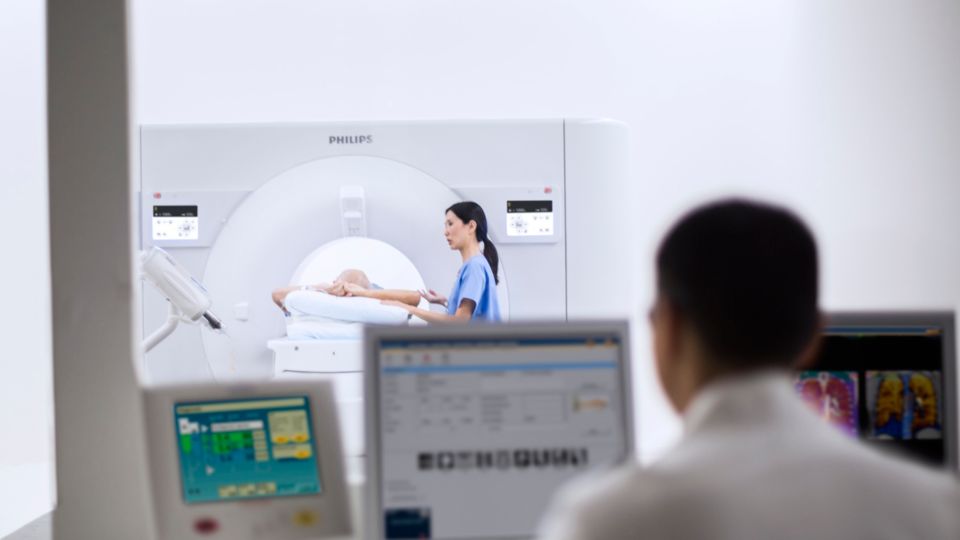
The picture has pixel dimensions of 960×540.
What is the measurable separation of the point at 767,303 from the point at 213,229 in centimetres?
245

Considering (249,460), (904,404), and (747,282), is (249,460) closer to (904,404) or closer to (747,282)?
(747,282)

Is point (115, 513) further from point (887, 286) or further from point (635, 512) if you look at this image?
point (887, 286)

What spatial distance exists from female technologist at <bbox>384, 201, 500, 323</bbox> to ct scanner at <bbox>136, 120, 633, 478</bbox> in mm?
39

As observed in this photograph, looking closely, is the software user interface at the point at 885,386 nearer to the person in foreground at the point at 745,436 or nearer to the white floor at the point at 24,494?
the person in foreground at the point at 745,436

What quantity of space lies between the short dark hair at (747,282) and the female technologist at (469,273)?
211 centimetres

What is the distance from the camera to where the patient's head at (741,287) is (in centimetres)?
76

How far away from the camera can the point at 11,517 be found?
9.11ft

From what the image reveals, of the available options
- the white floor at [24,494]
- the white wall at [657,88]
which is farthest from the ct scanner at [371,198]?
the white wall at [657,88]

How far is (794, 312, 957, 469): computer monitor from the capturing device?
1298mm

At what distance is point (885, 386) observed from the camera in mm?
1310

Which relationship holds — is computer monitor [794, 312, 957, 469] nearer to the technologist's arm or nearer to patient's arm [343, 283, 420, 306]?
the technologist's arm

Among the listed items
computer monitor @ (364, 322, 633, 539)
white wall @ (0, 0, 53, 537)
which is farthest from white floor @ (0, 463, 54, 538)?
computer monitor @ (364, 322, 633, 539)

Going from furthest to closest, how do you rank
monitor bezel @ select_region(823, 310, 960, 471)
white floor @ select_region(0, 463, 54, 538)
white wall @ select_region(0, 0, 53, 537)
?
white wall @ select_region(0, 0, 53, 537), white floor @ select_region(0, 463, 54, 538), monitor bezel @ select_region(823, 310, 960, 471)

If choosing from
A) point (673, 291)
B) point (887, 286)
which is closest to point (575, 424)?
point (673, 291)
